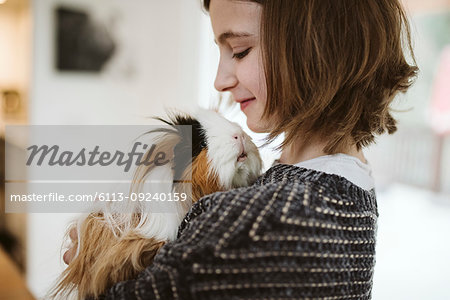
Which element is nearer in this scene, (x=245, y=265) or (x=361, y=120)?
(x=245, y=265)

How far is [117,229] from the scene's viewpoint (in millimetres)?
730

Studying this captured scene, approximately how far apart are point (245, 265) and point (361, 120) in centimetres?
38

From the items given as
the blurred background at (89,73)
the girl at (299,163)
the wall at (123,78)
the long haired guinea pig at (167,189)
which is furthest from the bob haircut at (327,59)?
the wall at (123,78)

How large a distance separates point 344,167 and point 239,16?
33 centimetres

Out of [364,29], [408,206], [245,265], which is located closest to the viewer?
[245,265]

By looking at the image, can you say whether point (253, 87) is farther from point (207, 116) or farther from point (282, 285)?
point (282, 285)

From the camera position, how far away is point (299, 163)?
711 mm

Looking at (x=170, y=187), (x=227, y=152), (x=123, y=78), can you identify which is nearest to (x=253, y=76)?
(x=227, y=152)

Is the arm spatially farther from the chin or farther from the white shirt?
the chin

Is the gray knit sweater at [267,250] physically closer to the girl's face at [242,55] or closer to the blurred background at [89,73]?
the girl's face at [242,55]

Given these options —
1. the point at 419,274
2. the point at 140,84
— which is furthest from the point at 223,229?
the point at 140,84

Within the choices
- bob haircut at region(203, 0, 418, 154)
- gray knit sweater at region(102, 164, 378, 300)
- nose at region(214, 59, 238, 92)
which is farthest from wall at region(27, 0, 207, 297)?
gray knit sweater at region(102, 164, 378, 300)

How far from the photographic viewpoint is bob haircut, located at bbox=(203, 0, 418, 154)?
646 mm

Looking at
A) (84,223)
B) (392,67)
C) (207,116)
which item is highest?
(392,67)
